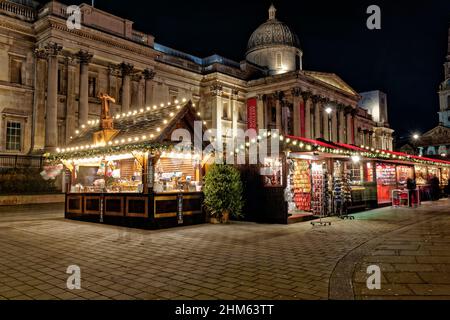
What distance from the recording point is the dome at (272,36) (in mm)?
52875

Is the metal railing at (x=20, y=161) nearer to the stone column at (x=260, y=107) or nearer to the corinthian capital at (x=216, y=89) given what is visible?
the corinthian capital at (x=216, y=89)

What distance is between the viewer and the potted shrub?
43.9 feet

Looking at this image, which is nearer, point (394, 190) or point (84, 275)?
point (84, 275)

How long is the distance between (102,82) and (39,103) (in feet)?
19.2

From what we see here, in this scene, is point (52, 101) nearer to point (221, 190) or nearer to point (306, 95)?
point (221, 190)

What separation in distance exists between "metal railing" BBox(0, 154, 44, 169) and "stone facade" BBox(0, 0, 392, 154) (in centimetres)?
226

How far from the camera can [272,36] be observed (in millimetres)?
53250

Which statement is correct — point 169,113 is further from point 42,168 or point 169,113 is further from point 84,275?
point 42,168

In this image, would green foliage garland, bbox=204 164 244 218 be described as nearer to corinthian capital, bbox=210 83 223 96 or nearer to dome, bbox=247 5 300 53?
corinthian capital, bbox=210 83 223 96

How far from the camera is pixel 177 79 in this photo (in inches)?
1490

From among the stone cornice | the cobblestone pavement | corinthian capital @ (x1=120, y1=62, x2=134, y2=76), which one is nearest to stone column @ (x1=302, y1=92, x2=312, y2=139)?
the stone cornice
